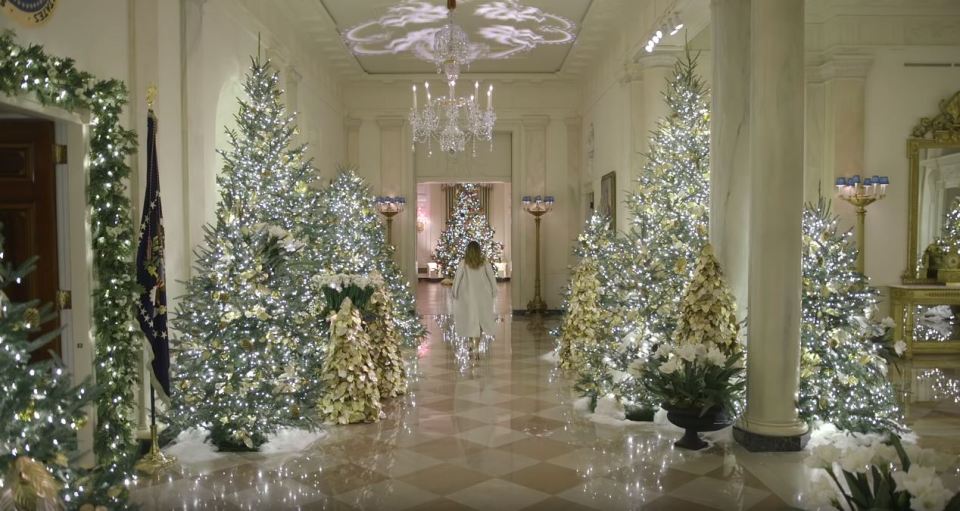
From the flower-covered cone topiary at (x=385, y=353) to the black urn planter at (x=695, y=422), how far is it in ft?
10.1

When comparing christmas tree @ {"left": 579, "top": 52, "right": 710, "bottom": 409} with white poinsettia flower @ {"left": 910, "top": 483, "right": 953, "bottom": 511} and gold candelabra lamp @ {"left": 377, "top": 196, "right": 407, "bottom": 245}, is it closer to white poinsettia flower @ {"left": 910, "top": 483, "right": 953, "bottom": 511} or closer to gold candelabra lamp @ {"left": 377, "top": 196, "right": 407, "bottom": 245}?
white poinsettia flower @ {"left": 910, "top": 483, "right": 953, "bottom": 511}

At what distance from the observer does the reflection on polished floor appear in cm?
468

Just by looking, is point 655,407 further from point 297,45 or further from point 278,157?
point 297,45

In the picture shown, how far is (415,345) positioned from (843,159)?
6.71 meters

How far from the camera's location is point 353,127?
53.1 feet

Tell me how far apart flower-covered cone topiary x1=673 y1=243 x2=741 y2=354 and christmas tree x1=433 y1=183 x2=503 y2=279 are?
20.2m

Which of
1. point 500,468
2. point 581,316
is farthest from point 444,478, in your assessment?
point 581,316

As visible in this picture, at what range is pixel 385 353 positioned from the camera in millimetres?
7723

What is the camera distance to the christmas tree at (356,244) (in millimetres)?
8414

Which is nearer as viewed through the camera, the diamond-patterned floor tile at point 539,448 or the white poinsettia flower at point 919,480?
the white poinsettia flower at point 919,480

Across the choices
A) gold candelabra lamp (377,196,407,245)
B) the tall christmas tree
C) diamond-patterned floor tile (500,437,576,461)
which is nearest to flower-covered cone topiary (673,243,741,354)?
diamond-patterned floor tile (500,437,576,461)

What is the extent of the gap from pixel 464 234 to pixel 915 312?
18138mm

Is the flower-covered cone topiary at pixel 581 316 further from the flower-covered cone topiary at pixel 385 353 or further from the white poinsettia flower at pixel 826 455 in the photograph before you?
the white poinsettia flower at pixel 826 455

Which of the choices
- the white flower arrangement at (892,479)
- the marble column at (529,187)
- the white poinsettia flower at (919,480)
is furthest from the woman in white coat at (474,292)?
the white poinsettia flower at (919,480)
